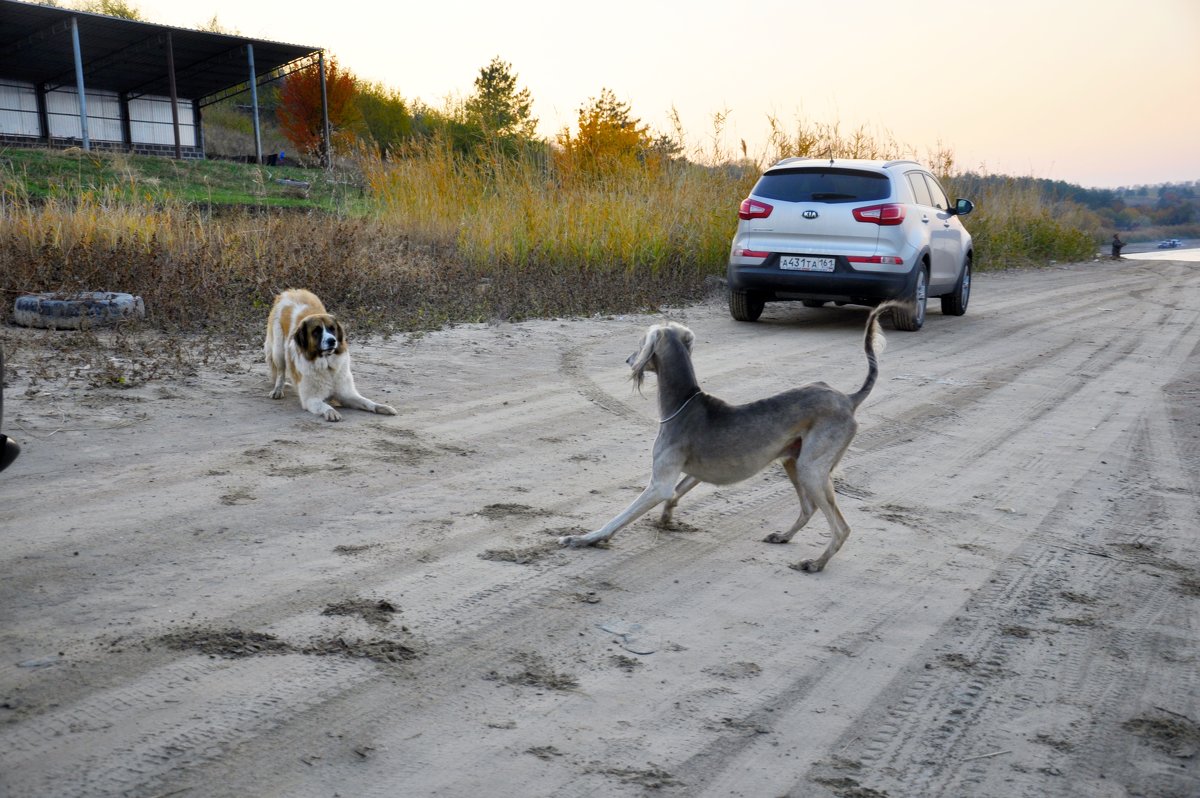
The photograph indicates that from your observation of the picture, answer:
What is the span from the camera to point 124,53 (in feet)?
123

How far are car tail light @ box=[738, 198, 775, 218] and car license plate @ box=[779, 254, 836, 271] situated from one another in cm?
66

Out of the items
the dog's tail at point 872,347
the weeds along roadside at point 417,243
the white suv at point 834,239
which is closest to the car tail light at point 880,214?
the white suv at point 834,239

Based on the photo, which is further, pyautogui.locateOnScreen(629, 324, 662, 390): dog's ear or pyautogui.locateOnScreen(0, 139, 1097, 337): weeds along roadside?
pyautogui.locateOnScreen(0, 139, 1097, 337): weeds along roadside

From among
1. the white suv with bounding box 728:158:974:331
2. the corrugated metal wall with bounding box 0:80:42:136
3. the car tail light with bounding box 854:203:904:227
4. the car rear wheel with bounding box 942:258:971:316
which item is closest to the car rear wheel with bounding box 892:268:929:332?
the white suv with bounding box 728:158:974:331

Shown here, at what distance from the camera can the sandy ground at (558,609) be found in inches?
118

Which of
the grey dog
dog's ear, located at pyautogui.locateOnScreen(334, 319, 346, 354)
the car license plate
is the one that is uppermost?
the car license plate

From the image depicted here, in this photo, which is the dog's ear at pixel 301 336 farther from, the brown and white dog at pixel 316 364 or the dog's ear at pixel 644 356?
the dog's ear at pixel 644 356

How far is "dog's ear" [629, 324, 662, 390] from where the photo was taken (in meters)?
5.02

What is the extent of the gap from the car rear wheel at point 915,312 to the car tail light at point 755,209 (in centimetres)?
205

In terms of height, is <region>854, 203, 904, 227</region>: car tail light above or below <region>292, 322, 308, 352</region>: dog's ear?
above

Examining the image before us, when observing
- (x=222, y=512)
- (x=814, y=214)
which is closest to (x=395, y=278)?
(x=814, y=214)

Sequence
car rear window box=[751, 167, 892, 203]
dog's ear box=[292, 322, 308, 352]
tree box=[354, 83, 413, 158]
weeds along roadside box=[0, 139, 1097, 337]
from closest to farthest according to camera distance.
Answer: dog's ear box=[292, 322, 308, 352], weeds along roadside box=[0, 139, 1097, 337], car rear window box=[751, 167, 892, 203], tree box=[354, 83, 413, 158]

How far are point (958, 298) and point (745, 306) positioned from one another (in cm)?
398

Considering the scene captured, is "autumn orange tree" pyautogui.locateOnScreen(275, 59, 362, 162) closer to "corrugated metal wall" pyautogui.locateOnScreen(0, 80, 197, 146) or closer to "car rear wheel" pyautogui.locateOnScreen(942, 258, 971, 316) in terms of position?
"corrugated metal wall" pyautogui.locateOnScreen(0, 80, 197, 146)
